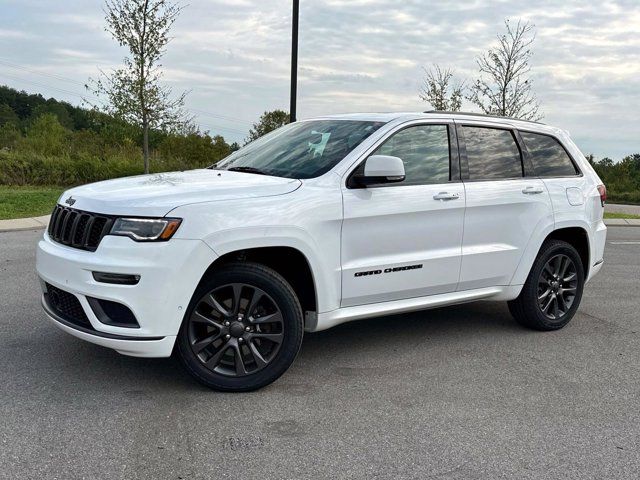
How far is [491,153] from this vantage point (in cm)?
523

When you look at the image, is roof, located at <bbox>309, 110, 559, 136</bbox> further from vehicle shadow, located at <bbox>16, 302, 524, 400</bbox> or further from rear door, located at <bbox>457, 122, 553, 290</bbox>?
vehicle shadow, located at <bbox>16, 302, 524, 400</bbox>

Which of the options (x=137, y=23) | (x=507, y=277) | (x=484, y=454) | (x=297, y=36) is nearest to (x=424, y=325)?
(x=507, y=277)

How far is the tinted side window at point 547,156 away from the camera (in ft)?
18.1

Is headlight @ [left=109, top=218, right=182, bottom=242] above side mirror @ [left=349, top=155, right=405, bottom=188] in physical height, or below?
below

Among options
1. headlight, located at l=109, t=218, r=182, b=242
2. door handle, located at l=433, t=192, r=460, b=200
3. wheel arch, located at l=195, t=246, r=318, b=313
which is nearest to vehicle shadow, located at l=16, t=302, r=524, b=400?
wheel arch, located at l=195, t=246, r=318, b=313

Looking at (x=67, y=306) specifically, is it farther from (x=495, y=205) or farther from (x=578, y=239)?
(x=578, y=239)

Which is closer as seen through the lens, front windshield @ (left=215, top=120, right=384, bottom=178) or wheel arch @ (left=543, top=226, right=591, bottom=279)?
front windshield @ (left=215, top=120, right=384, bottom=178)

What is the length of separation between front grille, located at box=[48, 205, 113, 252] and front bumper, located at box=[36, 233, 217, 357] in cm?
6

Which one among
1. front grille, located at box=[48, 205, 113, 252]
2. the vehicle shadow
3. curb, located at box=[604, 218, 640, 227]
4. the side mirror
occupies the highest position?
the side mirror

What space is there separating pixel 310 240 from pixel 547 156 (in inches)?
107

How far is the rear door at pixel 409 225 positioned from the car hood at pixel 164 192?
1.93 feet

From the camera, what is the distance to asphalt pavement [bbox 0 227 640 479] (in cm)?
317

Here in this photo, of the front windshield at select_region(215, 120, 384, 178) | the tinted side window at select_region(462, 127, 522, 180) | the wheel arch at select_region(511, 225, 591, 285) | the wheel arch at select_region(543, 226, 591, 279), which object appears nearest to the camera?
the front windshield at select_region(215, 120, 384, 178)

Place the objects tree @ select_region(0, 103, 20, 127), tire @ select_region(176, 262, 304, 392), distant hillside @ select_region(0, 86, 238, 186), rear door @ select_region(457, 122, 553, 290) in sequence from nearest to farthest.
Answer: tire @ select_region(176, 262, 304, 392)
rear door @ select_region(457, 122, 553, 290)
distant hillside @ select_region(0, 86, 238, 186)
tree @ select_region(0, 103, 20, 127)
